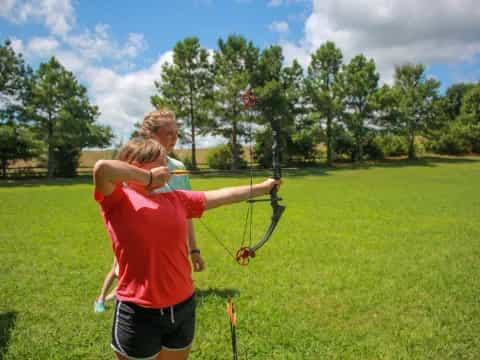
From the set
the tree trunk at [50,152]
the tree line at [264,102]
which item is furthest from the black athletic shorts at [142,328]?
the tree trunk at [50,152]

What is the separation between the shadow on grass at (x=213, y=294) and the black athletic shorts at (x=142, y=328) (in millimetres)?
2591

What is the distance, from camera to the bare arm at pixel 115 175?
1.56 metres

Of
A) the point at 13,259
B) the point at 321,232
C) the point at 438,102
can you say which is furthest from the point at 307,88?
the point at 13,259

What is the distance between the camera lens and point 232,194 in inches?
89.0

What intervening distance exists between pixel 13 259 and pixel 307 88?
117ft

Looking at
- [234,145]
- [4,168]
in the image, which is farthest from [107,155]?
[234,145]

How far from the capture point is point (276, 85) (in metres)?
33.1

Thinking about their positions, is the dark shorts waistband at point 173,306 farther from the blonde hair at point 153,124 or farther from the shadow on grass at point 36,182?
the shadow on grass at point 36,182

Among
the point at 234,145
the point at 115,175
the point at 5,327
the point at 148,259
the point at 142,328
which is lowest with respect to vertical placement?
the point at 5,327

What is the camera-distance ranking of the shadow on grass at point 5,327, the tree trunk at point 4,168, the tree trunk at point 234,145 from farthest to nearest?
the tree trunk at point 234,145, the tree trunk at point 4,168, the shadow on grass at point 5,327

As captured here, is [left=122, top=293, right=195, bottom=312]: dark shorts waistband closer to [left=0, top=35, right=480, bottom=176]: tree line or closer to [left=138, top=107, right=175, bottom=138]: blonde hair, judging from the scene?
[left=138, top=107, right=175, bottom=138]: blonde hair

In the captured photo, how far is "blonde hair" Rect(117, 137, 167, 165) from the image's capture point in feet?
5.93

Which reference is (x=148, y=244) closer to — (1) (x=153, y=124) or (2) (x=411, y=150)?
(1) (x=153, y=124)

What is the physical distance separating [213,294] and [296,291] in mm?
1096
